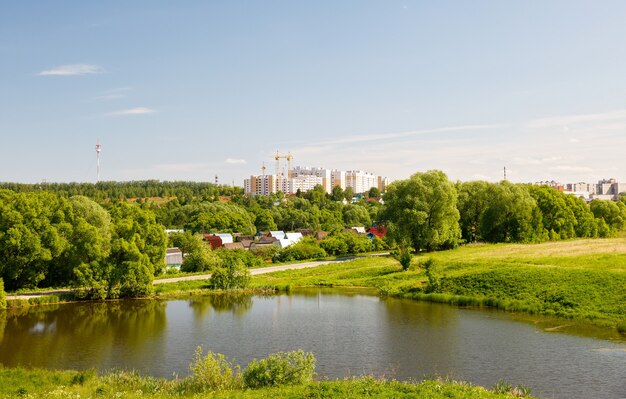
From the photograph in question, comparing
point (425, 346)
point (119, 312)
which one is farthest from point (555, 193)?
point (119, 312)

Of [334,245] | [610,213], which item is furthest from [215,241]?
[610,213]

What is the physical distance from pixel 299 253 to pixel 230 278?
24221mm

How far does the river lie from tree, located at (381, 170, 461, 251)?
937 inches

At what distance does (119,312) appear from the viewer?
4506 cm

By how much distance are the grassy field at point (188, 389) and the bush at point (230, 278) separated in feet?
98.9

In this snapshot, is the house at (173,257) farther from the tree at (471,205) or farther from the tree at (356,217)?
the tree at (356,217)

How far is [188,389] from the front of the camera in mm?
22672

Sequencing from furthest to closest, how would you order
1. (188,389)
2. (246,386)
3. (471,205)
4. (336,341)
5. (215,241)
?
(215,241)
(471,205)
(336,341)
(246,386)
(188,389)

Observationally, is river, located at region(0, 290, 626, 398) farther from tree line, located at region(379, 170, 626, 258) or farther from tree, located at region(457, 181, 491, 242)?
tree, located at region(457, 181, 491, 242)

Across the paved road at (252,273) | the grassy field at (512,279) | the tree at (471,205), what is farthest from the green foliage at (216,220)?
the grassy field at (512,279)

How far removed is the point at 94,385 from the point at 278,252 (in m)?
56.6

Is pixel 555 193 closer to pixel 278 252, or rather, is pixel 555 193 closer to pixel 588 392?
pixel 278 252

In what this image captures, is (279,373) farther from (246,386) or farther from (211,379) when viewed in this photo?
(211,379)

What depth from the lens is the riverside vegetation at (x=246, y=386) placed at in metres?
21.0
